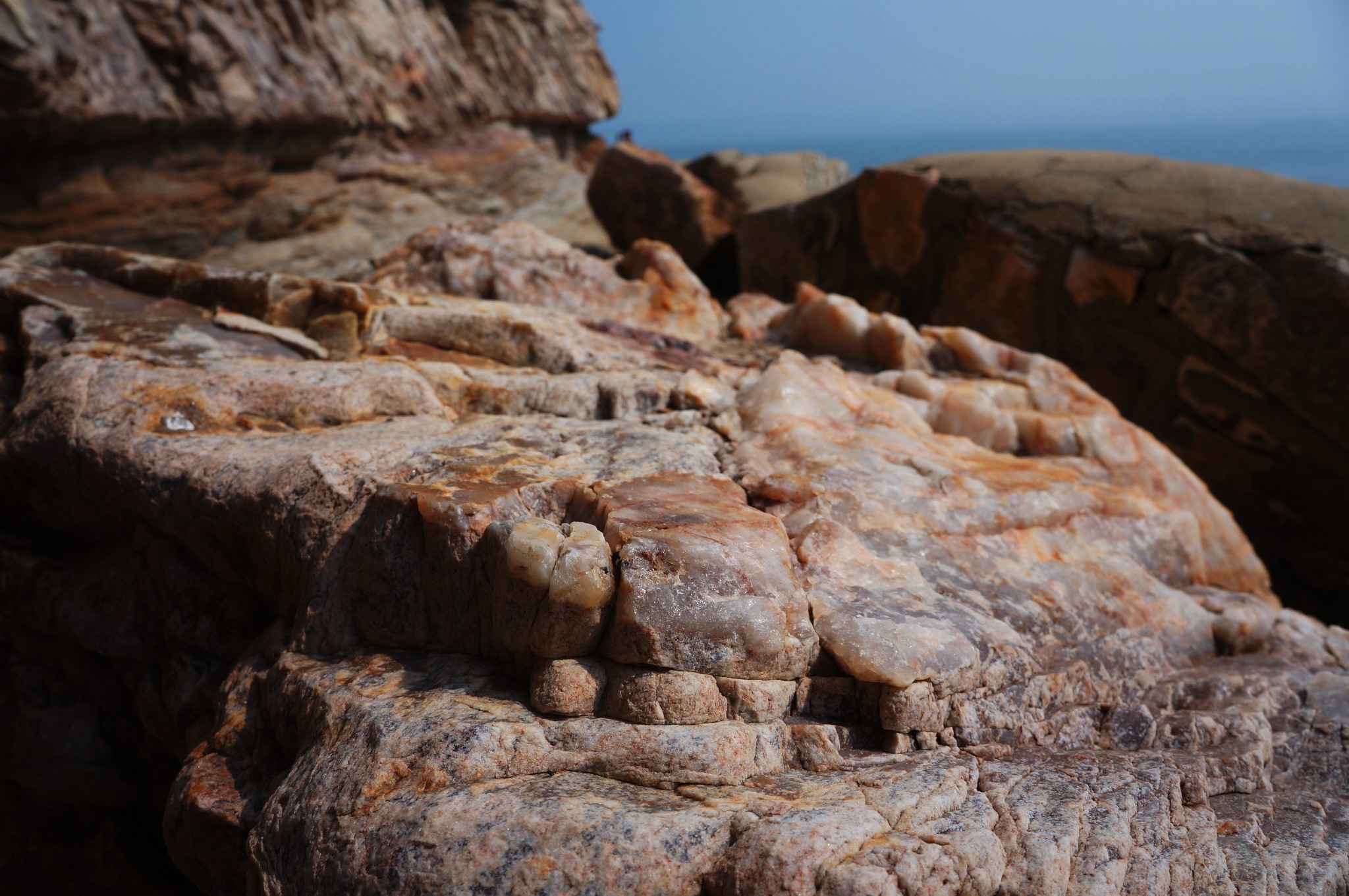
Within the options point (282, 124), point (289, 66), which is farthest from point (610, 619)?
point (289, 66)

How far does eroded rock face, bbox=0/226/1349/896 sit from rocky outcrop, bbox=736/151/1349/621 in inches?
76.6

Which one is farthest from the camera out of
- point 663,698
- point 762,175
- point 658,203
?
point 762,175

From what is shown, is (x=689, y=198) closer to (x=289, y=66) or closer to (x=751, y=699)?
(x=289, y=66)

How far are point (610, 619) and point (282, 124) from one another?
975 centimetres

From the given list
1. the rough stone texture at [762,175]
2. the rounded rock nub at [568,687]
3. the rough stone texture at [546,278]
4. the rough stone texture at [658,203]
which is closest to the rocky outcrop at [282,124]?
the rough stone texture at [658,203]

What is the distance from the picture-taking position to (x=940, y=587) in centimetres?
218

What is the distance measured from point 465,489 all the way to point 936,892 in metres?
1.25

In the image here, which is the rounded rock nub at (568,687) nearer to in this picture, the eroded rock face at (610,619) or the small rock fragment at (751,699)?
the eroded rock face at (610,619)

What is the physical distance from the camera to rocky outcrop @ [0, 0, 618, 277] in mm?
7793

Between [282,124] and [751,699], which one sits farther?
[282,124]

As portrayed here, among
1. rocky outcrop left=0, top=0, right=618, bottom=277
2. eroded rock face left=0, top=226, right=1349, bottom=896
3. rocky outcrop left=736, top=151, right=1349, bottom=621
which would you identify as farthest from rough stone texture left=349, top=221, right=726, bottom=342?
rocky outcrop left=0, top=0, right=618, bottom=277

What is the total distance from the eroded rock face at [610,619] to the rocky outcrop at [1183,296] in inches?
76.6

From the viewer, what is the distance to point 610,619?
1.80 meters

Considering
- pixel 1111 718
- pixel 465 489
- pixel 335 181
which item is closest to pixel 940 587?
pixel 1111 718
